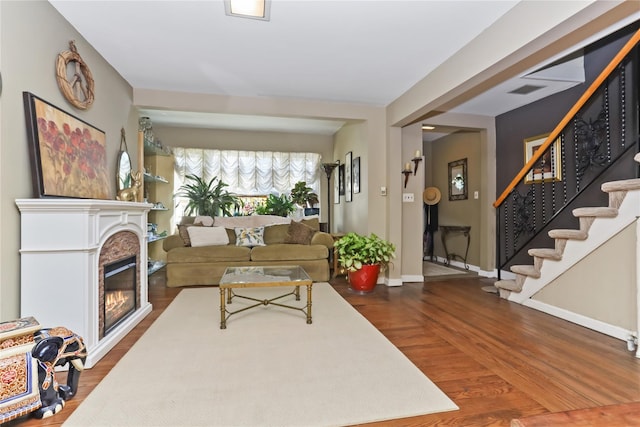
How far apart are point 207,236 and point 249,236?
2.01 ft

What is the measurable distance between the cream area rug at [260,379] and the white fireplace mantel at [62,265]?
0.41 m

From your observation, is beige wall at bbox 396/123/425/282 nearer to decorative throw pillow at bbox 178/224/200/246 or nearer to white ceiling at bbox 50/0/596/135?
white ceiling at bbox 50/0/596/135

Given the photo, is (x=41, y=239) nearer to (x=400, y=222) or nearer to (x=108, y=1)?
(x=108, y=1)

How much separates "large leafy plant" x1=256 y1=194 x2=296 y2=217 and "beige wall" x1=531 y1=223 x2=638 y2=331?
13.6 ft

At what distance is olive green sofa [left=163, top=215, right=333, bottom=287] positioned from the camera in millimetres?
4203

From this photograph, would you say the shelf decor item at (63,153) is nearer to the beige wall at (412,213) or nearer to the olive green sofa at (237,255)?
the olive green sofa at (237,255)

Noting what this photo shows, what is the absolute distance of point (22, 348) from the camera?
151cm

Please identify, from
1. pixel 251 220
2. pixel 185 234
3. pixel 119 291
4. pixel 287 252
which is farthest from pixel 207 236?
pixel 119 291

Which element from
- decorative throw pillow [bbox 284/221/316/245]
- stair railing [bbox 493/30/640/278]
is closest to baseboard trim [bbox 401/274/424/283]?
stair railing [bbox 493/30/640/278]

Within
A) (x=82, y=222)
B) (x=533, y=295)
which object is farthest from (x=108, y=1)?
(x=533, y=295)

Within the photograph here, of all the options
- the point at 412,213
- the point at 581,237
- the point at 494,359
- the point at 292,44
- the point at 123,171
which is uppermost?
the point at 292,44

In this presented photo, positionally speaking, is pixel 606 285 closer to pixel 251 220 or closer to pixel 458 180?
pixel 458 180

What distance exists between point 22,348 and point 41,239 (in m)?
0.75

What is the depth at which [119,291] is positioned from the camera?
2637 mm
